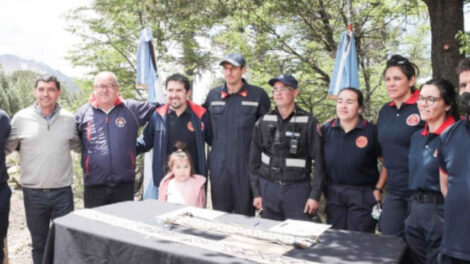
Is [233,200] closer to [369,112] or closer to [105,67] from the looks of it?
[369,112]

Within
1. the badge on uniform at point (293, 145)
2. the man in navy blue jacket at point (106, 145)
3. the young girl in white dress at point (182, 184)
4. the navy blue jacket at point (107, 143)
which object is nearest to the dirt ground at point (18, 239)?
the man in navy blue jacket at point (106, 145)

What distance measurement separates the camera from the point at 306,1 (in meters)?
6.83

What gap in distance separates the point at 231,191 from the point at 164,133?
0.89 m

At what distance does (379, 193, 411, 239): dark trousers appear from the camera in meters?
3.17

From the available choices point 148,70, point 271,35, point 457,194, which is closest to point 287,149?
point 457,194

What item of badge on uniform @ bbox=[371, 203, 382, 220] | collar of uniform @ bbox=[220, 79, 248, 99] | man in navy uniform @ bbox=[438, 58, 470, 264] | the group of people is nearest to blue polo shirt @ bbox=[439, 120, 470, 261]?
man in navy uniform @ bbox=[438, 58, 470, 264]

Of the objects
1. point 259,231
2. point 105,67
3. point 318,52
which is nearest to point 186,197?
point 259,231

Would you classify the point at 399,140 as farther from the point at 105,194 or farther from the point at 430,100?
the point at 105,194

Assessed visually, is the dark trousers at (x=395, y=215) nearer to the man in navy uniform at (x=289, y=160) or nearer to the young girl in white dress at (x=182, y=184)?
the man in navy uniform at (x=289, y=160)

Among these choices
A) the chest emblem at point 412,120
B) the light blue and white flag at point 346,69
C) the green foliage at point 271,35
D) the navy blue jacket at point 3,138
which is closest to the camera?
the chest emblem at point 412,120

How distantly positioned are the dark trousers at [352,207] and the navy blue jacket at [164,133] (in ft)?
4.51

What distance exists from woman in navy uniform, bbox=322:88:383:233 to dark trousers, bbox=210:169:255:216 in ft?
2.89

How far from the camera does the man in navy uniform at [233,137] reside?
4.09 metres

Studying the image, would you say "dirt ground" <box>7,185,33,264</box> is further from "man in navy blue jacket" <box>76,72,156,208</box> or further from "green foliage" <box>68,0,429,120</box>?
"green foliage" <box>68,0,429,120</box>
